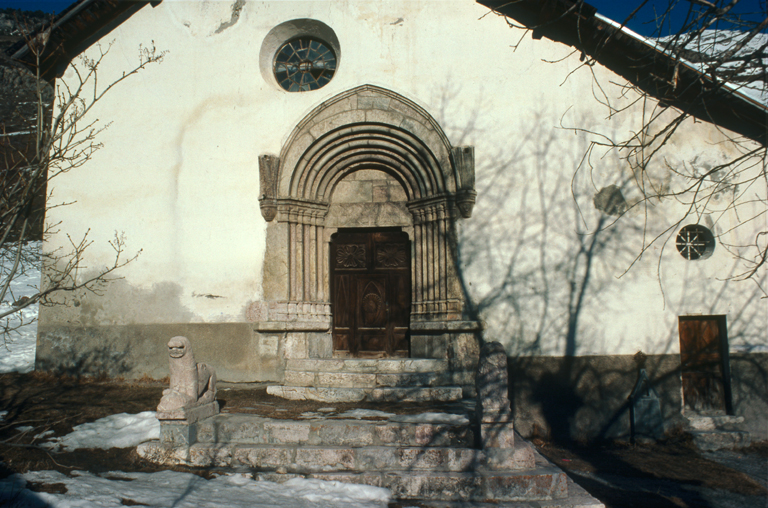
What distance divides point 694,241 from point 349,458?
5.34 metres

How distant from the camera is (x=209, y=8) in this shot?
7.35 meters

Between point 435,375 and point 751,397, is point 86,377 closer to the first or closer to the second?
point 435,375

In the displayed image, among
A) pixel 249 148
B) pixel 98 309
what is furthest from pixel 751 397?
pixel 98 309

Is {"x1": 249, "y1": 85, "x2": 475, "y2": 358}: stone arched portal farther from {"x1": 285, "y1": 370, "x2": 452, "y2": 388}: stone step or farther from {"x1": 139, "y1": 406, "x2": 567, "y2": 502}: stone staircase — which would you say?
{"x1": 139, "y1": 406, "x2": 567, "y2": 502}: stone staircase

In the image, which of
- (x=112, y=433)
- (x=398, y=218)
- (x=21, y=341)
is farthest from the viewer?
(x=21, y=341)

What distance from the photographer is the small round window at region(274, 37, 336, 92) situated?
24.7 feet

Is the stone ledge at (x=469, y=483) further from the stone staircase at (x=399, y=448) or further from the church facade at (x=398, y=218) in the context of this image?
the church facade at (x=398, y=218)

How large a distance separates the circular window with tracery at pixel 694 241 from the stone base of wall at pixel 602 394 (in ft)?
4.46

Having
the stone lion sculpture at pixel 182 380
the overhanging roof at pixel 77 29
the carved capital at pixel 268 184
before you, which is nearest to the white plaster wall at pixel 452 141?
the carved capital at pixel 268 184

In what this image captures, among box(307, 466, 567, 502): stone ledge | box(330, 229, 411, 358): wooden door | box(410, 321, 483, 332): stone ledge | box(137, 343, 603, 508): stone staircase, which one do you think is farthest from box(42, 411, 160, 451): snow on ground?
box(410, 321, 483, 332): stone ledge

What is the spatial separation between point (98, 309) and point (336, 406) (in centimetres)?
396

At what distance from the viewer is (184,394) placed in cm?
475

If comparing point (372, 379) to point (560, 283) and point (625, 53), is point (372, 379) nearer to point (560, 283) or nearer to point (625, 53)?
point (560, 283)

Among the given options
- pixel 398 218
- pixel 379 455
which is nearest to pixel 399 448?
pixel 379 455
